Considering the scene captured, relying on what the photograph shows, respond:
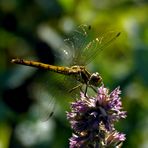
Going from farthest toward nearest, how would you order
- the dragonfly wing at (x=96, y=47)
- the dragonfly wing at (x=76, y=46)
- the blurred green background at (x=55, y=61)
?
the blurred green background at (x=55, y=61) → the dragonfly wing at (x=76, y=46) → the dragonfly wing at (x=96, y=47)

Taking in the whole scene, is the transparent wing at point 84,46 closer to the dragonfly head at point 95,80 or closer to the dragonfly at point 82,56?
the dragonfly at point 82,56

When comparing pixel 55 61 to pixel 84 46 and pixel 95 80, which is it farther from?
pixel 95 80

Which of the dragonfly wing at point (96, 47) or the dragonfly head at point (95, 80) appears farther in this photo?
the dragonfly wing at point (96, 47)

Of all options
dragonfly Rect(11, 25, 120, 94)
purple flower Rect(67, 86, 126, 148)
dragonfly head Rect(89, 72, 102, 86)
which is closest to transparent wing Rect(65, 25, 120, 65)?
dragonfly Rect(11, 25, 120, 94)

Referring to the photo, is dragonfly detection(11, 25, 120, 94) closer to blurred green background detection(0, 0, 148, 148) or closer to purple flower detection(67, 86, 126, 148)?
purple flower detection(67, 86, 126, 148)

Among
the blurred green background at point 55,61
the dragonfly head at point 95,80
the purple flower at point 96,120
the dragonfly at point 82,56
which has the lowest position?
the purple flower at point 96,120

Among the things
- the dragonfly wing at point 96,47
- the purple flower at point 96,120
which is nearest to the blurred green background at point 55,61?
the dragonfly wing at point 96,47
